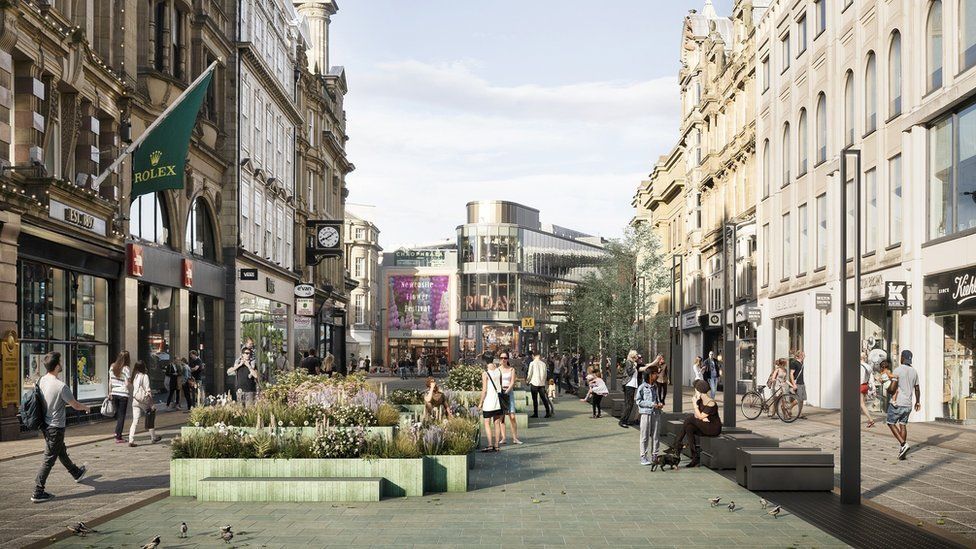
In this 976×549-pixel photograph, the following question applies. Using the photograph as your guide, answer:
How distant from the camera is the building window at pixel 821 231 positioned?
37.8 meters

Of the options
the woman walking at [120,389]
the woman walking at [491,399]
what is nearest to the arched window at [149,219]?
the woman walking at [120,389]

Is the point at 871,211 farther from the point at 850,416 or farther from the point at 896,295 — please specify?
the point at 850,416

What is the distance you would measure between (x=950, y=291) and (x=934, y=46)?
6369mm

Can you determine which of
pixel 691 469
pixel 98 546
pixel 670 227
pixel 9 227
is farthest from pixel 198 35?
pixel 670 227

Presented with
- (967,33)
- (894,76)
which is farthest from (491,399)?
(894,76)

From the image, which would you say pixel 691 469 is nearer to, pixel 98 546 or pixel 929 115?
pixel 98 546

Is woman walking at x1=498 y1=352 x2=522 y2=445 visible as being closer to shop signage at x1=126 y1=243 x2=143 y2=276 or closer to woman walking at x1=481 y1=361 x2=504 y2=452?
woman walking at x1=481 y1=361 x2=504 y2=452

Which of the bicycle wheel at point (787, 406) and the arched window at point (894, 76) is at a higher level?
the arched window at point (894, 76)

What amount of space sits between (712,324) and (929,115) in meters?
28.3

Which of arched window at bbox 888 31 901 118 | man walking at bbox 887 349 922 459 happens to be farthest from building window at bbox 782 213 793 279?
man walking at bbox 887 349 922 459

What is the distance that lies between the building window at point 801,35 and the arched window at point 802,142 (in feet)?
7.33

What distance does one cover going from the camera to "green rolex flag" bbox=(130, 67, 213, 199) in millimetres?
28062

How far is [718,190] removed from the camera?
59.8 m

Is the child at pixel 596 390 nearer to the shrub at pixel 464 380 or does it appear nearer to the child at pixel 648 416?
the shrub at pixel 464 380
